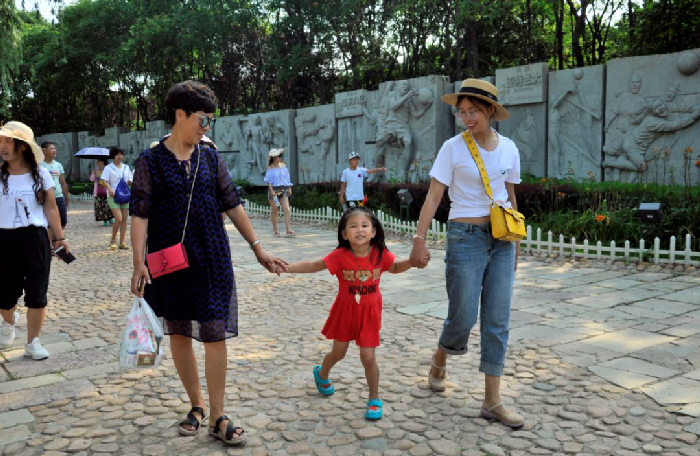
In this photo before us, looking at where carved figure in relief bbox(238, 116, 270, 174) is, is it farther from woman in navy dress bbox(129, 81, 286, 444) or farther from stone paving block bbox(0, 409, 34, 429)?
woman in navy dress bbox(129, 81, 286, 444)

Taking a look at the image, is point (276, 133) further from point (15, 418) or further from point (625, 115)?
point (15, 418)

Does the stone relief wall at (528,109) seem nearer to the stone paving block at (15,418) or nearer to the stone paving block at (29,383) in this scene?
the stone paving block at (29,383)

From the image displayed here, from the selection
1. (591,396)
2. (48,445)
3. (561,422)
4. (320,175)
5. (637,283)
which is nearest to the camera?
(48,445)

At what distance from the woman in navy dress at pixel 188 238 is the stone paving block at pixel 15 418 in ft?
3.20

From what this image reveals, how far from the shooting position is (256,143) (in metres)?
21.8

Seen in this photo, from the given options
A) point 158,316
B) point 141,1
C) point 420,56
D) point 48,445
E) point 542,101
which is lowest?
point 48,445

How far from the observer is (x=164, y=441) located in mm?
3135

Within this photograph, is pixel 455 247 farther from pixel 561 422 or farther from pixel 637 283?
pixel 637 283

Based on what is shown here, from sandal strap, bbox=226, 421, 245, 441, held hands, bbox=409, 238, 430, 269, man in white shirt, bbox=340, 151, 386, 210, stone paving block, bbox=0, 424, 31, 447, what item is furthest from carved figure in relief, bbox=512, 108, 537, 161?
stone paving block, bbox=0, 424, 31, 447

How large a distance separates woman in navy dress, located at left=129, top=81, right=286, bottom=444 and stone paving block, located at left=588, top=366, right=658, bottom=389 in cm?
239

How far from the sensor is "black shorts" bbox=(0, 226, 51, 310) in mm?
4555

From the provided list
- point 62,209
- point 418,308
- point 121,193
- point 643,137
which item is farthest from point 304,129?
point 418,308

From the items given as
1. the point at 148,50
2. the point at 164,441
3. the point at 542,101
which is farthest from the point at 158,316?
the point at 148,50

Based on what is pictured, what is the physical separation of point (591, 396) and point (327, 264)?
1.80m
